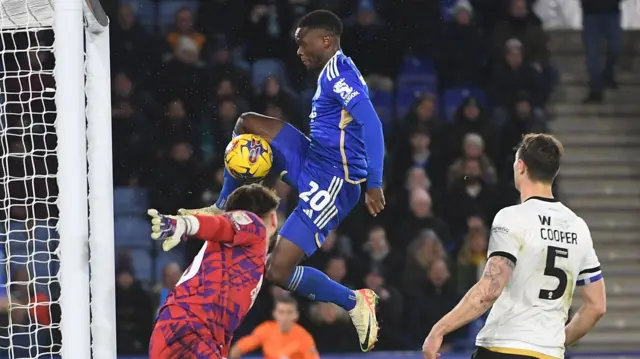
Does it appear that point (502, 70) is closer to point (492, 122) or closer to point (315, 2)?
point (492, 122)

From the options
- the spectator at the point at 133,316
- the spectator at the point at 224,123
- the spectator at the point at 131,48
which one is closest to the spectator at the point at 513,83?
the spectator at the point at 224,123

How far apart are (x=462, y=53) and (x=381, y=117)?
1181mm

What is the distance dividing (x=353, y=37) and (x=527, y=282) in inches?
281

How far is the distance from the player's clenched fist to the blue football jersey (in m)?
2.02

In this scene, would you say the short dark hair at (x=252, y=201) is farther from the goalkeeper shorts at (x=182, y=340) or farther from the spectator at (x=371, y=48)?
the spectator at (x=371, y=48)

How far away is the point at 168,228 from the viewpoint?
14.5 ft

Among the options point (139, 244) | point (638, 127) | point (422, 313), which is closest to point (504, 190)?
point (422, 313)

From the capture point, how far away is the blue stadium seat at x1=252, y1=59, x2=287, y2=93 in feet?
37.6

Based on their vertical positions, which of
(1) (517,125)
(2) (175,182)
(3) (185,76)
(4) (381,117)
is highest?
(3) (185,76)

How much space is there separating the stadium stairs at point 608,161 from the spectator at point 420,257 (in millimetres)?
2047

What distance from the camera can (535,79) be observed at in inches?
479

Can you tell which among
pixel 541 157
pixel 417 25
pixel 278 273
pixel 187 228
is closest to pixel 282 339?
pixel 278 273

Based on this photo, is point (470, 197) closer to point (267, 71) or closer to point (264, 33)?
point (267, 71)

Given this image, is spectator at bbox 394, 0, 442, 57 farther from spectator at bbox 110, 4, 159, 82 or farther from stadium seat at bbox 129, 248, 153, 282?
stadium seat at bbox 129, 248, 153, 282
